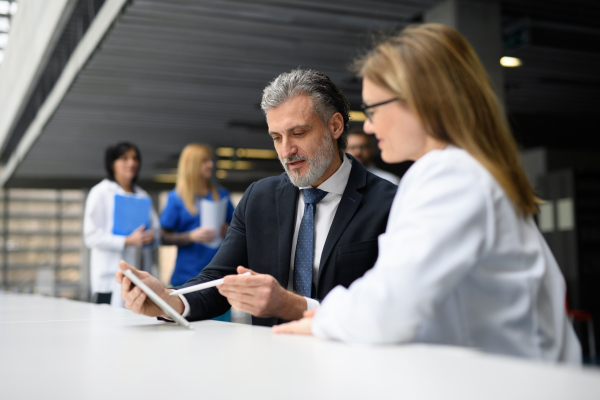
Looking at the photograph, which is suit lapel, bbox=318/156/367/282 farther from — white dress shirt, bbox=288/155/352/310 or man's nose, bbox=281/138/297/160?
man's nose, bbox=281/138/297/160

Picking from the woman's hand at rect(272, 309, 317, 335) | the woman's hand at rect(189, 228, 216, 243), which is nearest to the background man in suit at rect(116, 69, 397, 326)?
the woman's hand at rect(272, 309, 317, 335)

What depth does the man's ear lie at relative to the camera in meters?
2.15

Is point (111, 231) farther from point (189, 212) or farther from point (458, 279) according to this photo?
point (458, 279)

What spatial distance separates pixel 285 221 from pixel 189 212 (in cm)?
217

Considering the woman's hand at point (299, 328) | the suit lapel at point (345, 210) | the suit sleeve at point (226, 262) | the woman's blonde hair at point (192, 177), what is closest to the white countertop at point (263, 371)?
the woman's hand at point (299, 328)

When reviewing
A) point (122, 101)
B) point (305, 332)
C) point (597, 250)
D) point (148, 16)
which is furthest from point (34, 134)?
point (305, 332)

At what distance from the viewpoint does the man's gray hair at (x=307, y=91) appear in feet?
6.78

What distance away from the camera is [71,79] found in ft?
24.1

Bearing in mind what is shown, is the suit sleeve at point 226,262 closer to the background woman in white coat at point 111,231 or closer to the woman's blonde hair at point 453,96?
the woman's blonde hair at point 453,96

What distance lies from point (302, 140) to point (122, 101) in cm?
695

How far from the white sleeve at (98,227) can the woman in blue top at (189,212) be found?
370 mm

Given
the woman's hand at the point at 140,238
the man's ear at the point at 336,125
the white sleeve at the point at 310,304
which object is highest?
the man's ear at the point at 336,125

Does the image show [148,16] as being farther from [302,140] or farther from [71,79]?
[302,140]

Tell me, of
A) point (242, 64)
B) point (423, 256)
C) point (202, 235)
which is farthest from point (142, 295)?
point (242, 64)
